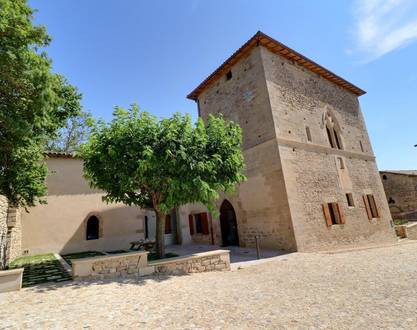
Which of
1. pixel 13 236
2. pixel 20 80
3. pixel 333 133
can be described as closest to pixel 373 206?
pixel 333 133

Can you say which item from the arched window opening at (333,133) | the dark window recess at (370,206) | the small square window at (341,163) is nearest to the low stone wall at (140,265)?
the small square window at (341,163)

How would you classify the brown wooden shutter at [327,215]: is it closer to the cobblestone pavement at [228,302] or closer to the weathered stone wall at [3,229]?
the cobblestone pavement at [228,302]

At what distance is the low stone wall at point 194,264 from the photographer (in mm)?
6500

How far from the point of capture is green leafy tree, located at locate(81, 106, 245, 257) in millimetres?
6766

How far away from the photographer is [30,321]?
3375 mm

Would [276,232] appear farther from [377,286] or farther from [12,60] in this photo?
[12,60]

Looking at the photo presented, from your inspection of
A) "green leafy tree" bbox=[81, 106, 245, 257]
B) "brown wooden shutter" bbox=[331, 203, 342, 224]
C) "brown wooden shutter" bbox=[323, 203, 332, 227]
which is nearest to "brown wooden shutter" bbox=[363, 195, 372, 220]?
"brown wooden shutter" bbox=[331, 203, 342, 224]

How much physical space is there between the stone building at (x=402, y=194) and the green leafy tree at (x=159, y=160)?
2253 cm

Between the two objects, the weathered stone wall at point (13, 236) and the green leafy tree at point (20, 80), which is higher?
the green leafy tree at point (20, 80)

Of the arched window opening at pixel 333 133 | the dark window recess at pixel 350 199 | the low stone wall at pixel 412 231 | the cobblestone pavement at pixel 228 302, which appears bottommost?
the low stone wall at pixel 412 231

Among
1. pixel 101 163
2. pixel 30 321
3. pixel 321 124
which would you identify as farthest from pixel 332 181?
pixel 30 321

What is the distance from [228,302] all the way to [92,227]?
11.6 m

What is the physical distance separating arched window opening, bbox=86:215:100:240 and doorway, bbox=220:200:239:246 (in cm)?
732

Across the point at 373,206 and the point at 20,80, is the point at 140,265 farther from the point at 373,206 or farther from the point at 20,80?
the point at 373,206
